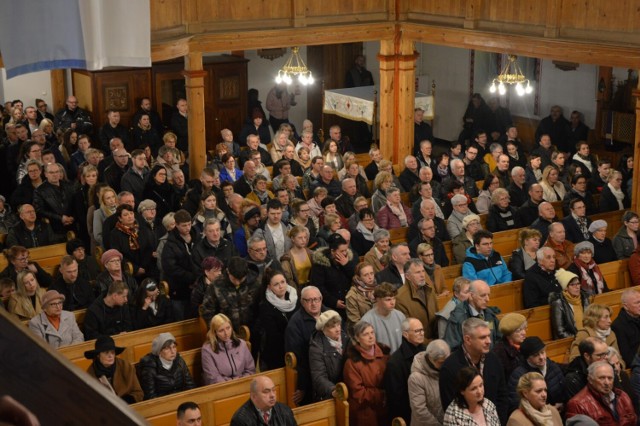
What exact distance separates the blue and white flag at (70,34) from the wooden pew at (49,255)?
19.4ft

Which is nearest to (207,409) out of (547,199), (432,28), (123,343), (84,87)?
(123,343)

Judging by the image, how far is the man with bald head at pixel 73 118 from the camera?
1605 centimetres

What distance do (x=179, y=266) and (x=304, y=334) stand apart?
212cm

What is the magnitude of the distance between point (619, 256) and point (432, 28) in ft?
17.4

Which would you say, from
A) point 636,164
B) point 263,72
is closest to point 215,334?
point 636,164

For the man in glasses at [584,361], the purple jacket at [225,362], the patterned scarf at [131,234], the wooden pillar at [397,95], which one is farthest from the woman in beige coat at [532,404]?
the wooden pillar at [397,95]

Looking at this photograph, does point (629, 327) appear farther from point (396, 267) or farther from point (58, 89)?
point (58, 89)

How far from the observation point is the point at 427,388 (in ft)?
19.9

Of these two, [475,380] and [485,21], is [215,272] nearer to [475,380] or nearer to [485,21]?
[475,380]

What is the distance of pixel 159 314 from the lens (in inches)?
310

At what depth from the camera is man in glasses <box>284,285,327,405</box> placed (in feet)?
22.2

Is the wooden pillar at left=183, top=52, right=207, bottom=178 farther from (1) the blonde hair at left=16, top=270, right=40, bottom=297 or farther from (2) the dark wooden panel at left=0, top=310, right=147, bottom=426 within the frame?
(2) the dark wooden panel at left=0, top=310, right=147, bottom=426

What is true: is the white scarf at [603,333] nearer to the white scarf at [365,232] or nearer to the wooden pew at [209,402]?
the wooden pew at [209,402]

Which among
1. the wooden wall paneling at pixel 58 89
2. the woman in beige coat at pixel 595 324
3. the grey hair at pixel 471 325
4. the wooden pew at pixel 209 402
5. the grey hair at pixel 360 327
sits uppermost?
the wooden wall paneling at pixel 58 89
